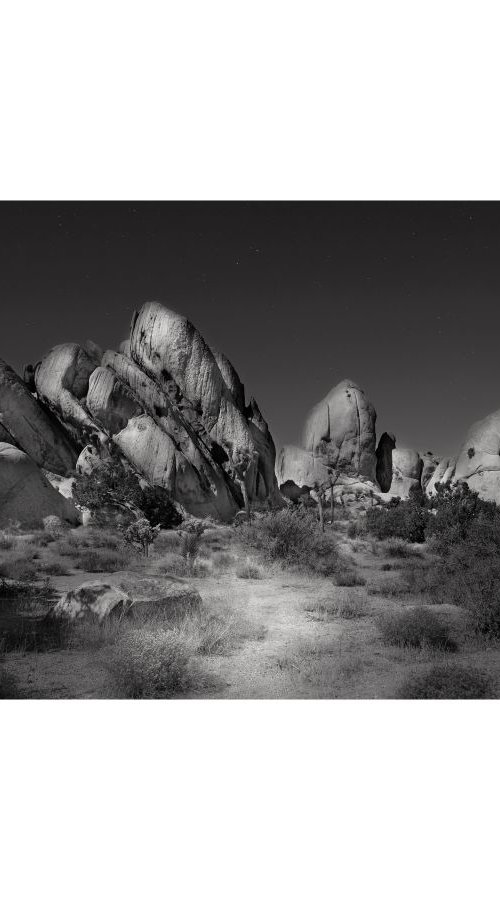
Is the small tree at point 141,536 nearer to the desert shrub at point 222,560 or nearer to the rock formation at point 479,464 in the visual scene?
the desert shrub at point 222,560

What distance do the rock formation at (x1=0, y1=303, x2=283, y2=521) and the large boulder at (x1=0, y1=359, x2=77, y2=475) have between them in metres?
0.02

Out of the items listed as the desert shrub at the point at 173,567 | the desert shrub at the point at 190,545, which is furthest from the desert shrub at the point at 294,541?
the desert shrub at the point at 173,567

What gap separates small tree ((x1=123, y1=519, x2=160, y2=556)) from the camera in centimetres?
746

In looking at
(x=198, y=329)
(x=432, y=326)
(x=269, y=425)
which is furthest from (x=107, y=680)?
(x=432, y=326)

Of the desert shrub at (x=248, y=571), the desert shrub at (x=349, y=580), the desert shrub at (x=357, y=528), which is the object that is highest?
the desert shrub at (x=357, y=528)

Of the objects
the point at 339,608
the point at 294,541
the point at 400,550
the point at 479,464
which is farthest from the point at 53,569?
the point at 479,464

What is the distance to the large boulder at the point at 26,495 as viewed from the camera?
9195 mm

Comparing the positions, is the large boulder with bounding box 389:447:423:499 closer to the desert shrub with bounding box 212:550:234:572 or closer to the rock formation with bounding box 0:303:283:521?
the rock formation with bounding box 0:303:283:521

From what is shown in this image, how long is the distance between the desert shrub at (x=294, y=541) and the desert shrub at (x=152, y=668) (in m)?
2.36

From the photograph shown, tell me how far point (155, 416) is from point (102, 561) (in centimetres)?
352

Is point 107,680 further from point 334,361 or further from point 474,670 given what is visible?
point 334,361

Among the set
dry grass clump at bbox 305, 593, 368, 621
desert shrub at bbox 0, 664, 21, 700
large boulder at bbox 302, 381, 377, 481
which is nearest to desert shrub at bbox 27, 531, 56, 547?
desert shrub at bbox 0, 664, 21, 700

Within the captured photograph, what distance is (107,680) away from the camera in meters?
→ 4.85
